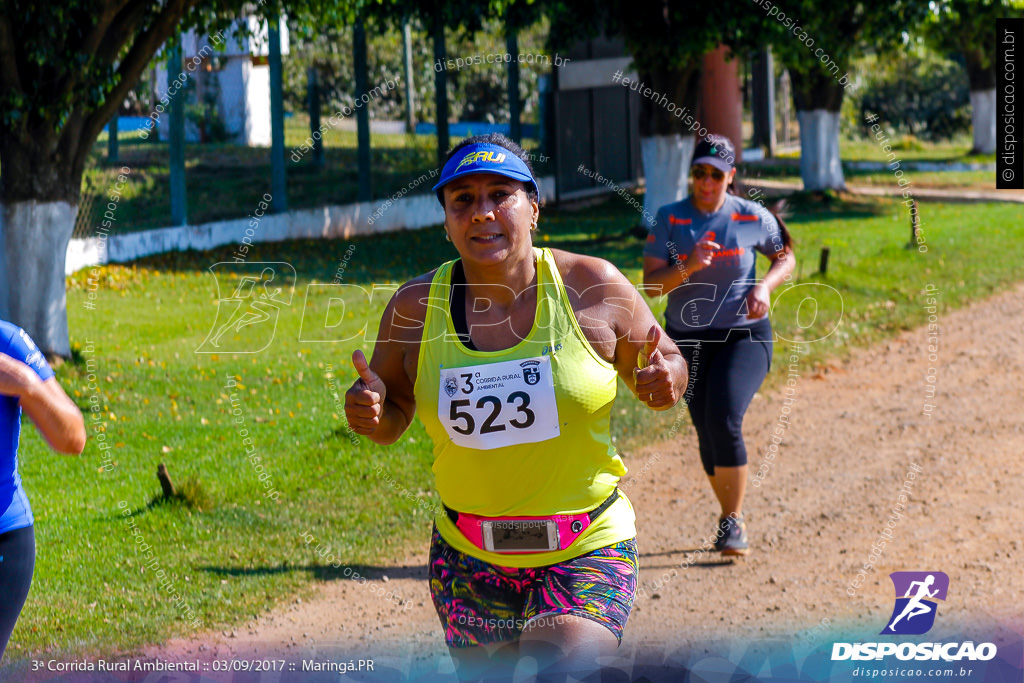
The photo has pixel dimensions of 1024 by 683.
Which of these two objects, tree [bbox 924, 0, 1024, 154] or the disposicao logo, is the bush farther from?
the disposicao logo

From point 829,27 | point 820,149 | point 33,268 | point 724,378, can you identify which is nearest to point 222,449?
point 33,268

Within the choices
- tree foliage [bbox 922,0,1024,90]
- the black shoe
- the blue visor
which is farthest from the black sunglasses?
tree foliage [bbox 922,0,1024,90]

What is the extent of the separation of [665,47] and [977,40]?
31.9 feet

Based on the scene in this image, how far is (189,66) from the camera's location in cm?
1557

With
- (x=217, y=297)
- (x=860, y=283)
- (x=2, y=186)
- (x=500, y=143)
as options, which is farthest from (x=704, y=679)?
(x=860, y=283)

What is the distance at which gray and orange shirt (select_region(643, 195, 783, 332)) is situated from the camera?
19.7ft

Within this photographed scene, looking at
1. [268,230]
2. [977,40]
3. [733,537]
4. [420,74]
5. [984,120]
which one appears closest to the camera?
[733,537]

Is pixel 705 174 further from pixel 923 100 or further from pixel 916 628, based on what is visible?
pixel 923 100

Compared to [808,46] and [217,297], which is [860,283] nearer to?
[808,46]

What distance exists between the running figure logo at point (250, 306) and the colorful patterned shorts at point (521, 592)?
7.18 metres

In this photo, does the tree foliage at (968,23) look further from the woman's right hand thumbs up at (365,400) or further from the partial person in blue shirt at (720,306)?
the woman's right hand thumbs up at (365,400)

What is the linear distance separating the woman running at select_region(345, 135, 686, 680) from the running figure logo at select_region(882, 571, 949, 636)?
97.1 inches

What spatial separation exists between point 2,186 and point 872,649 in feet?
24.1

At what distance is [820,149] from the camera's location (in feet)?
73.3
